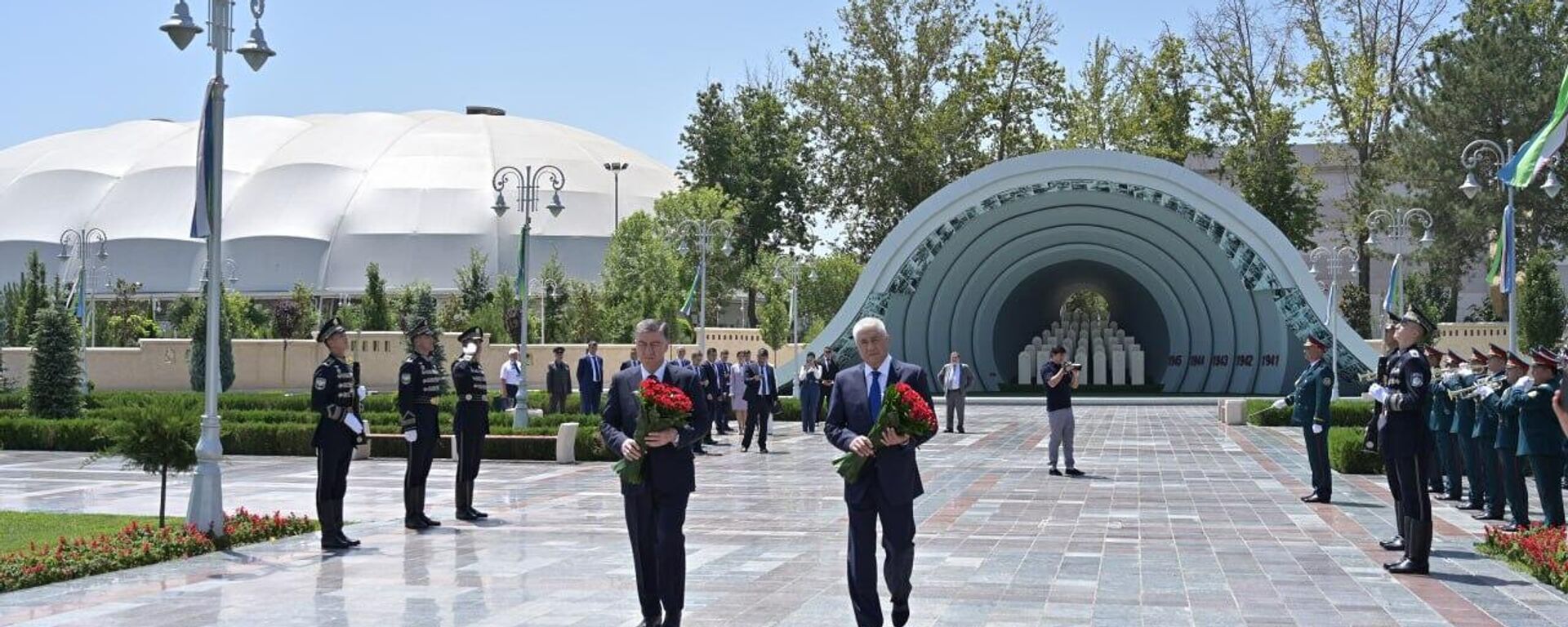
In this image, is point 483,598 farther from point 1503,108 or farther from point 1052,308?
point 1052,308

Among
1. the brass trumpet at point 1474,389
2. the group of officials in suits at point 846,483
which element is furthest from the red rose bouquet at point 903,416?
the brass trumpet at point 1474,389

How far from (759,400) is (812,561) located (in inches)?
496

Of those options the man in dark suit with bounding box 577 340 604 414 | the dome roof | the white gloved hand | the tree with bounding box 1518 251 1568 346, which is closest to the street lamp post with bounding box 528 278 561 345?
the dome roof

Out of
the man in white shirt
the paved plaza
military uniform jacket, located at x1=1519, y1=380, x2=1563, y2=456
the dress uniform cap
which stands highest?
the dress uniform cap

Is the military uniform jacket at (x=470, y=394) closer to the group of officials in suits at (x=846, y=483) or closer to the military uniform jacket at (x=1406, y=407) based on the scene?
the group of officials in suits at (x=846, y=483)

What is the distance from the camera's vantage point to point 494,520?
13.9m

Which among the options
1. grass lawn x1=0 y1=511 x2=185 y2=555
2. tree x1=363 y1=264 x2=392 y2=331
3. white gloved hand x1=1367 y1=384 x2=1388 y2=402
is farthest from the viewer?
tree x1=363 y1=264 x2=392 y2=331

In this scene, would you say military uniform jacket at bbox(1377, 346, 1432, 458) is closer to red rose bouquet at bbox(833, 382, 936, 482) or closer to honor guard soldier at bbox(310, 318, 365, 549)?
red rose bouquet at bbox(833, 382, 936, 482)

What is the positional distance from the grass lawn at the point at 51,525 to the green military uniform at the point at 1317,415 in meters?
10.5

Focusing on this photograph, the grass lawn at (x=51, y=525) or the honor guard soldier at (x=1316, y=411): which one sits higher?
the honor guard soldier at (x=1316, y=411)

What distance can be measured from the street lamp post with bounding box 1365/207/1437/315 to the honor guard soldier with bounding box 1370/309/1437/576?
54.0 feet

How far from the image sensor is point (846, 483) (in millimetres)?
7879

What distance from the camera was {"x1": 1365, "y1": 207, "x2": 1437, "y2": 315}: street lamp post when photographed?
114 ft

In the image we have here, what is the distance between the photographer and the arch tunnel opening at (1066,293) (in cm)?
5369
